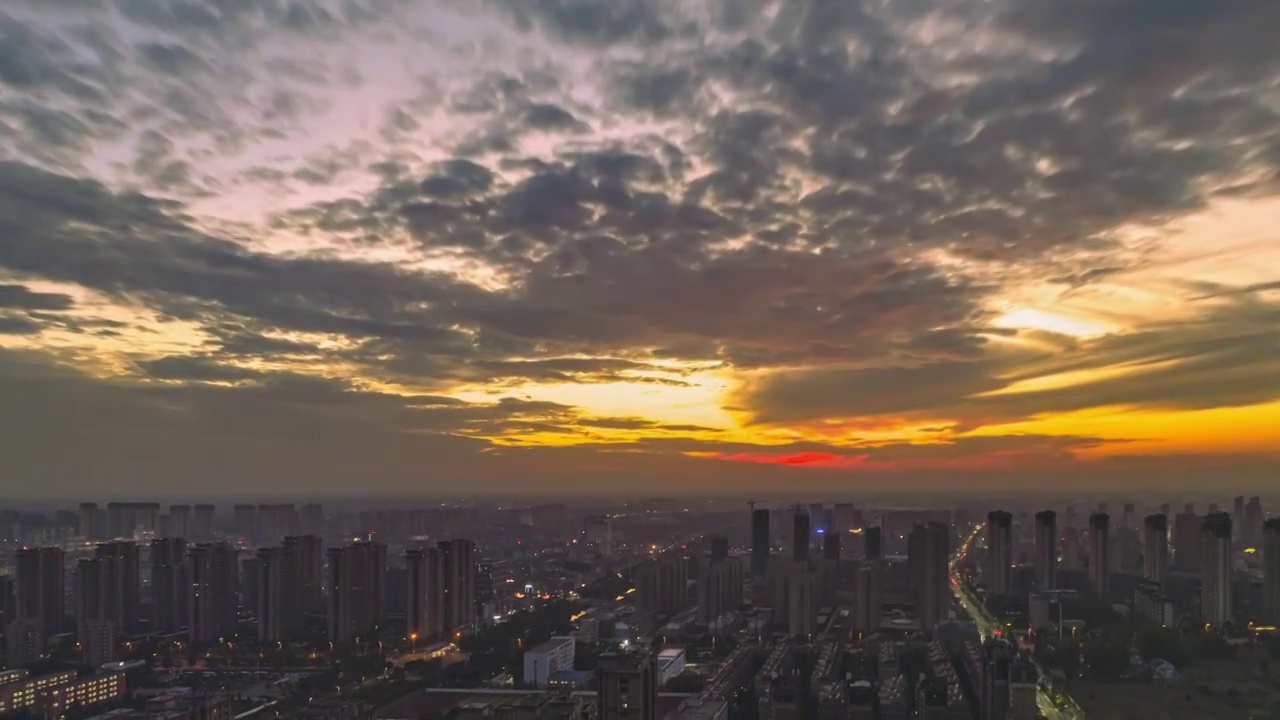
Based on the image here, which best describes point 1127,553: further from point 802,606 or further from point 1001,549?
point 802,606

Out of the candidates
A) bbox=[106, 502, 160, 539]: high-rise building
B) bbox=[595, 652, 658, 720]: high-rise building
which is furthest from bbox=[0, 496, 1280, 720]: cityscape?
bbox=[106, 502, 160, 539]: high-rise building

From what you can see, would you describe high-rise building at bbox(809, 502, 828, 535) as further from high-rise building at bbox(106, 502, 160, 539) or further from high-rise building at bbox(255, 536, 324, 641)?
high-rise building at bbox(106, 502, 160, 539)

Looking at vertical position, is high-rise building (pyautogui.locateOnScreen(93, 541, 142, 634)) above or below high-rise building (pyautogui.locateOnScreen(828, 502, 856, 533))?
above

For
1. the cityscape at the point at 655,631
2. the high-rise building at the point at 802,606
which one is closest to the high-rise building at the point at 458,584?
the cityscape at the point at 655,631

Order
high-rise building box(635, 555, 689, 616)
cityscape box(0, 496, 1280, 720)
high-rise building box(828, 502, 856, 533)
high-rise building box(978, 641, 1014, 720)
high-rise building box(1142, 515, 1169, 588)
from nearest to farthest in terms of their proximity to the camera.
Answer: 1. high-rise building box(978, 641, 1014, 720)
2. cityscape box(0, 496, 1280, 720)
3. high-rise building box(1142, 515, 1169, 588)
4. high-rise building box(635, 555, 689, 616)
5. high-rise building box(828, 502, 856, 533)

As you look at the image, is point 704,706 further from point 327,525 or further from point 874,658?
point 327,525

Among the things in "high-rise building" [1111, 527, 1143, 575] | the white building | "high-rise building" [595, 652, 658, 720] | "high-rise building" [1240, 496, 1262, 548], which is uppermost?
"high-rise building" [595, 652, 658, 720]

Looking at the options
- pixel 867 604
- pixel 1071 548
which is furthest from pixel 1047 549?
pixel 1071 548
